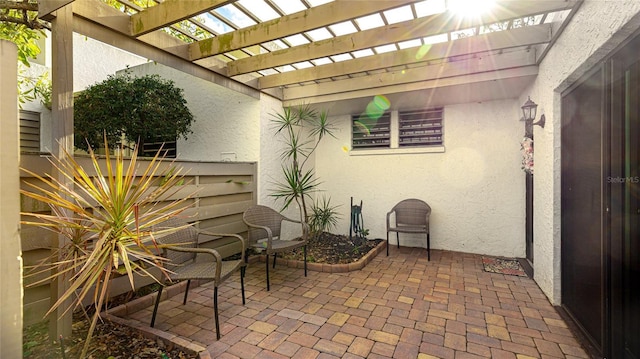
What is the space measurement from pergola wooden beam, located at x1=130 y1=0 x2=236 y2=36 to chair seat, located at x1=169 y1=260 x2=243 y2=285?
2.25 m

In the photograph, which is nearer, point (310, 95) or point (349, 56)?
point (349, 56)

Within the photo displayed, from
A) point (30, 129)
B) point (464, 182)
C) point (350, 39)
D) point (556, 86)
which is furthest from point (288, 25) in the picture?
point (30, 129)

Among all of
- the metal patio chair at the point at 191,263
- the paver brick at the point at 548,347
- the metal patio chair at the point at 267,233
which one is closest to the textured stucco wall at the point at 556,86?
the paver brick at the point at 548,347

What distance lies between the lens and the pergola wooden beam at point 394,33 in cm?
237

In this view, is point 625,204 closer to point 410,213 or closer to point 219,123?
point 410,213

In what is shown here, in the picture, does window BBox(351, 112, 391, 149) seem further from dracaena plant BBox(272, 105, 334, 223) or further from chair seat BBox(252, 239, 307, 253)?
chair seat BBox(252, 239, 307, 253)

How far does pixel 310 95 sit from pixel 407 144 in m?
2.06

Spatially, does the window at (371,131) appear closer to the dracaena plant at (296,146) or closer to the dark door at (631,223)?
the dracaena plant at (296,146)

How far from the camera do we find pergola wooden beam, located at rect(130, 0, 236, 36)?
230 cm

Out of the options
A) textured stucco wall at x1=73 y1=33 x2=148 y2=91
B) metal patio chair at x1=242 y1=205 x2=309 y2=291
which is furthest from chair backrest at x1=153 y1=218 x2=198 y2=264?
textured stucco wall at x1=73 y1=33 x2=148 y2=91

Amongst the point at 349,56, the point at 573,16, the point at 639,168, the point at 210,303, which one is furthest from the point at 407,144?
the point at 210,303

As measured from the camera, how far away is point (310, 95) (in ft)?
15.2

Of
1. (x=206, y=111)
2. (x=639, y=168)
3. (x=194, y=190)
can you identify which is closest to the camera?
(x=639, y=168)

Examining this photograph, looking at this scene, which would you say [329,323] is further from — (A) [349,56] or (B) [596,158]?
(A) [349,56]
